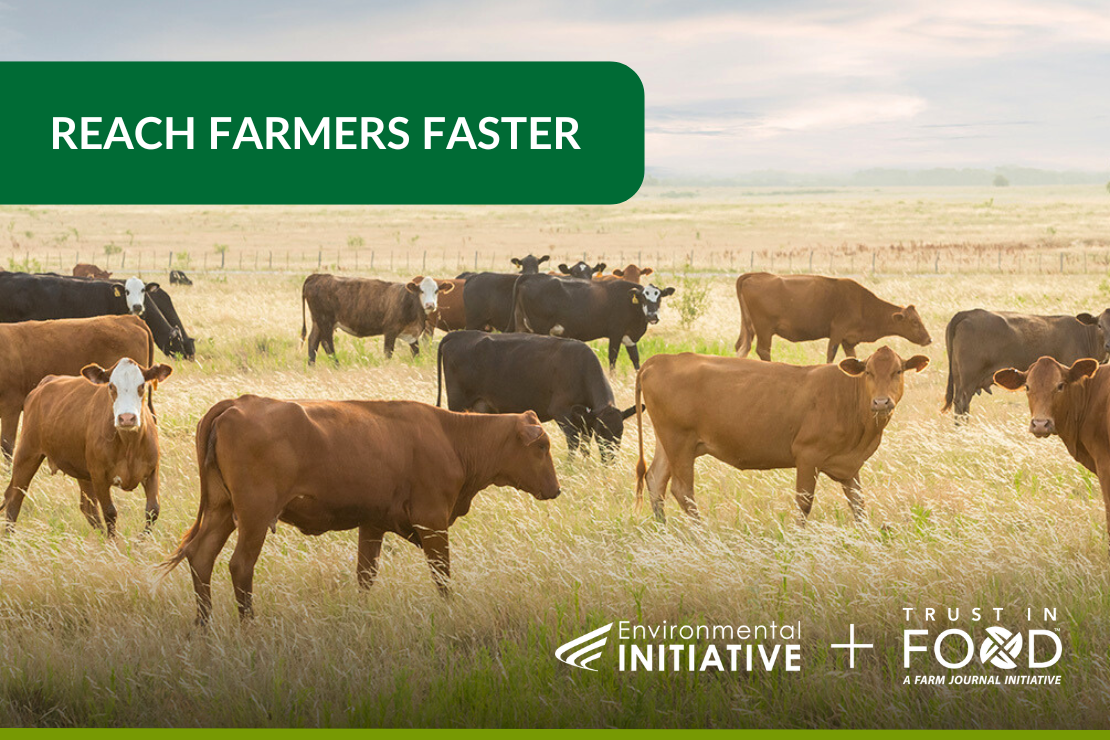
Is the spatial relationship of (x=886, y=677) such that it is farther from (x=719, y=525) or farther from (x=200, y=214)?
(x=200, y=214)

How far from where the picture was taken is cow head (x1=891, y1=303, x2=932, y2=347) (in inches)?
698

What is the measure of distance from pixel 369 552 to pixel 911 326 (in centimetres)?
1300

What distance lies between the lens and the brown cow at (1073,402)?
7.35 metres

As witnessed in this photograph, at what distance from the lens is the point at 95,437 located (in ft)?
26.7

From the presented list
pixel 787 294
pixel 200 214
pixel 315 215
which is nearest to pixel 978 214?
pixel 315 215

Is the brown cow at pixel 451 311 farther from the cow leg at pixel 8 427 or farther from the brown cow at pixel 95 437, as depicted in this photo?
the brown cow at pixel 95 437

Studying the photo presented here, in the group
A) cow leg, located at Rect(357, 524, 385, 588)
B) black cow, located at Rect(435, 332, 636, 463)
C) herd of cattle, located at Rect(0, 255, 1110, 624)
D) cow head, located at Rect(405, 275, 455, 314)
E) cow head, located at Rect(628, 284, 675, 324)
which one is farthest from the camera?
cow head, located at Rect(405, 275, 455, 314)

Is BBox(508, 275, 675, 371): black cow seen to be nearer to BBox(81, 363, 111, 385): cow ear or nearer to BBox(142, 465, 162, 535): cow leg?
BBox(142, 465, 162, 535): cow leg

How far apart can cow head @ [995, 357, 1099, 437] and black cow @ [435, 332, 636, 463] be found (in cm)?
417

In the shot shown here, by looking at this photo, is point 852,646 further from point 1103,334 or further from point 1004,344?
point 1103,334

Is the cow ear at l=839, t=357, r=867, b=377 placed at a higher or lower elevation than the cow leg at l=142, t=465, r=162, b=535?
Result: higher

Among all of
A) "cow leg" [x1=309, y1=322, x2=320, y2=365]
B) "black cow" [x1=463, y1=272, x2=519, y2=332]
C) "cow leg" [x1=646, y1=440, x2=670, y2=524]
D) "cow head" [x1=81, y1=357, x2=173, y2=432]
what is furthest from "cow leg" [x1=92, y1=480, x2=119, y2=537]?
"black cow" [x1=463, y1=272, x2=519, y2=332]

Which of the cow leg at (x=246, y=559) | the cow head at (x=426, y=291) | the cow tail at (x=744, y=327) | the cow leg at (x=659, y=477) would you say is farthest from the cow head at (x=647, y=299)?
the cow leg at (x=246, y=559)

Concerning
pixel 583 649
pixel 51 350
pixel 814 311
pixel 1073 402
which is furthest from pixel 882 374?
pixel 814 311
